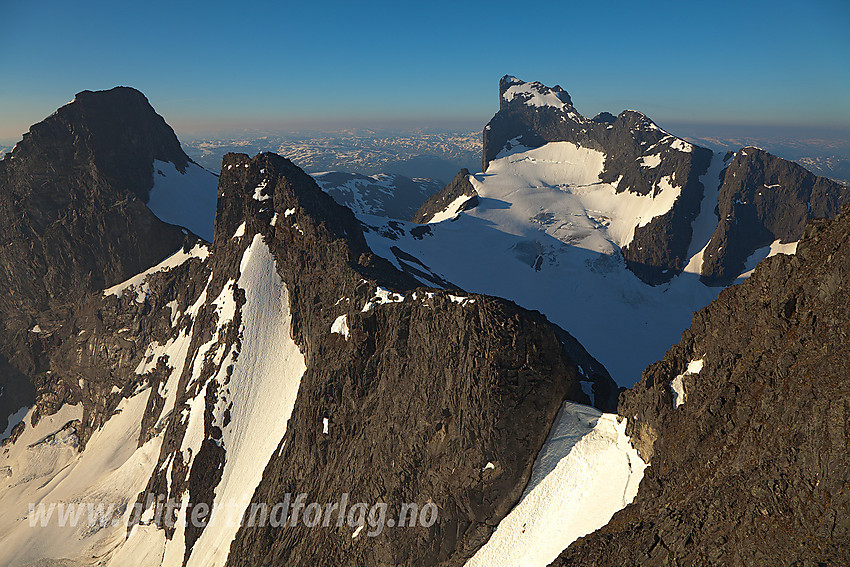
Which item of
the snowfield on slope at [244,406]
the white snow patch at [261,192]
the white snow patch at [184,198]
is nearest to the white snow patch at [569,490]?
the snowfield on slope at [244,406]

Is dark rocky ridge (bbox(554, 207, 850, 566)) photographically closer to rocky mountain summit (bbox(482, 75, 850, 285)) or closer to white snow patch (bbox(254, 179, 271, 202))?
white snow patch (bbox(254, 179, 271, 202))

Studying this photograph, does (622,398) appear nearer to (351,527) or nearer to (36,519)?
(351,527)

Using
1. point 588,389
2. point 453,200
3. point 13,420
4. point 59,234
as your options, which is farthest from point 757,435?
point 453,200

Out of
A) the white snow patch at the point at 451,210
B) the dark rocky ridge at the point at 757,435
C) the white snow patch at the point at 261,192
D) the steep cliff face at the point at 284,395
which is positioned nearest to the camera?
the dark rocky ridge at the point at 757,435

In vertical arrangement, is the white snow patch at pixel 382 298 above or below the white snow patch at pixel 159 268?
above

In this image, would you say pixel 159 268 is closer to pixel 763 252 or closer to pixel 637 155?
pixel 637 155

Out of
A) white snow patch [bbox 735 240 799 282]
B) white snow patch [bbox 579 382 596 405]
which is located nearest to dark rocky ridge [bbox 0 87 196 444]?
white snow patch [bbox 579 382 596 405]

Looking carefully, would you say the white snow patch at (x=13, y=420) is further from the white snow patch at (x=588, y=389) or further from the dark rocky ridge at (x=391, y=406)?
the white snow patch at (x=588, y=389)

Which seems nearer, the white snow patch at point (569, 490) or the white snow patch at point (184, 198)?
the white snow patch at point (569, 490)
